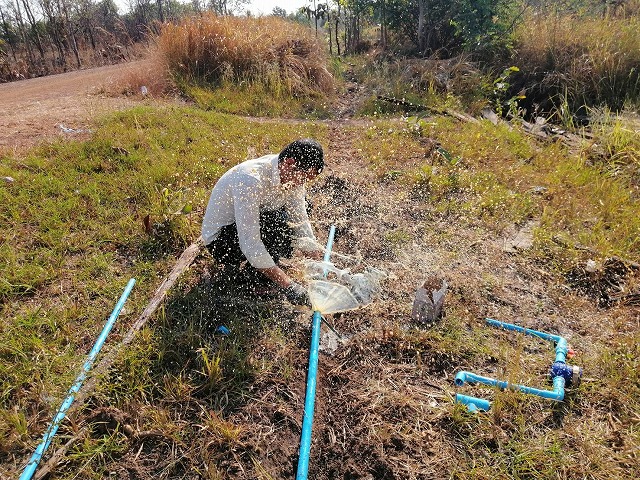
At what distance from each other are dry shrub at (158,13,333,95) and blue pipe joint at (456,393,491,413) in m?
7.01

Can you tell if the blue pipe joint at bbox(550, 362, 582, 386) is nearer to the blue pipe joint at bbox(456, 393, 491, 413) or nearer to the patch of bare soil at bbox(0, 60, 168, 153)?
the blue pipe joint at bbox(456, 393, 491, 413)

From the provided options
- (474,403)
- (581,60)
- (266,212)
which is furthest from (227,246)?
(581,60)

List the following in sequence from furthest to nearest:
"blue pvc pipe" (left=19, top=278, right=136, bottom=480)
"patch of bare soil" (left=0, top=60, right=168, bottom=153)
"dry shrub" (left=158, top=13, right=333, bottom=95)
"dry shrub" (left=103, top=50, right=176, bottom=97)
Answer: "dry shrub" (left=158, top=13, right=333, bottom=95) < "dry shrub" (left=103, top=50, right=176, bottom=97) < "patch of bare soil" (left=0, top=60, right=168, bottom=153) < "blue pvc pipe" (left=19, top=278, right=136, bottom=480)

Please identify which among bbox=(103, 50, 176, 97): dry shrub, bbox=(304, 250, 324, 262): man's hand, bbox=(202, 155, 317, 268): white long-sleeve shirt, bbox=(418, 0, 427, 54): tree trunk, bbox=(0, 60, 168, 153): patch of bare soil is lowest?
bbox=(304, 250, 324, 262): man's hand

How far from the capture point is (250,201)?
2547mm

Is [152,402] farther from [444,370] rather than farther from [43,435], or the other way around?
[444,370]

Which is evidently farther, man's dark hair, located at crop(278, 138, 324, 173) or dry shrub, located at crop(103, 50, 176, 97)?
dry shrub, located at crop(103, 50, 176, 97)

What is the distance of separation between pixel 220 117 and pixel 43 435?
5.43 meters

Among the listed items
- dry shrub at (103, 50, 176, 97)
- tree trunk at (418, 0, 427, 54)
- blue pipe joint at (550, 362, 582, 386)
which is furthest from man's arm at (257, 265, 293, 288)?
tree trunk at (418, 0, 427, 54)

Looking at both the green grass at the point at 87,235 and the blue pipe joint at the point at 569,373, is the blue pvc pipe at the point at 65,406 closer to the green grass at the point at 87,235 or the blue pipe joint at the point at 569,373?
the green grass at the point at 87,235

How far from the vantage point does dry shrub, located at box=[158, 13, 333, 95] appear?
788 centimetres

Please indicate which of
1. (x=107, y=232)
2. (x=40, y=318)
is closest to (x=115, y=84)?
(x=107, y=232)

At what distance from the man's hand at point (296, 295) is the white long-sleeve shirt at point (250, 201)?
1.38ft

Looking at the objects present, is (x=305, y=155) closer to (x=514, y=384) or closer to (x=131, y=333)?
(x=131, y=333)
